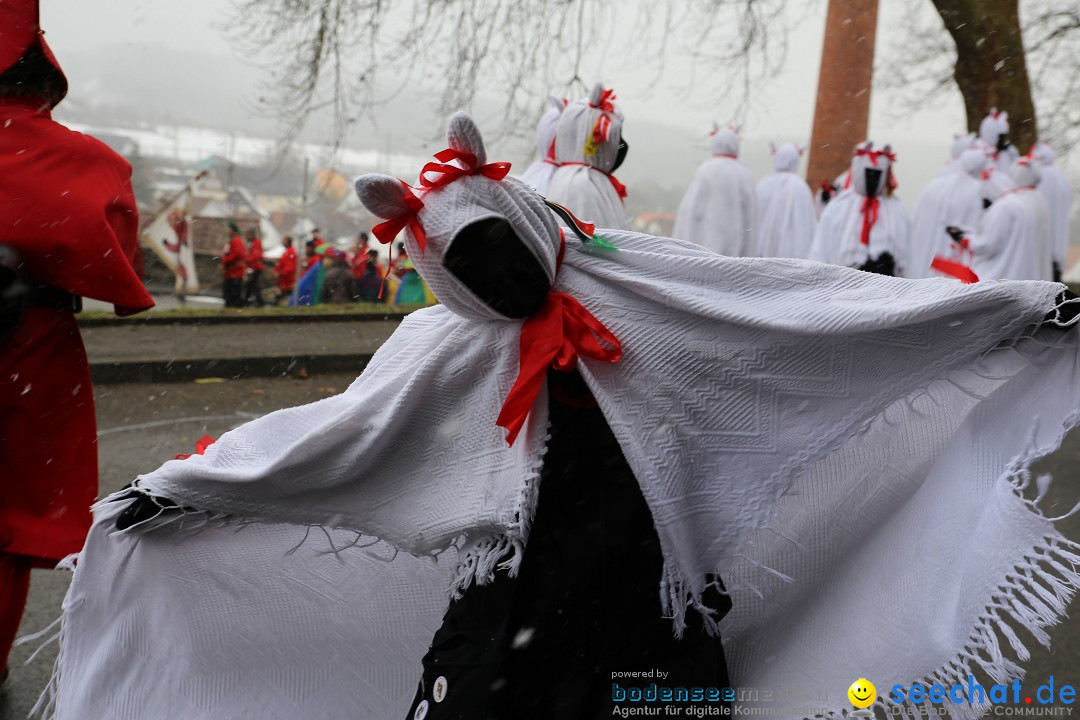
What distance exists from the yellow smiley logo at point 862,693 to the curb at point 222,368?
25.7 feet

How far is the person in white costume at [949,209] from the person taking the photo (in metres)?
12.3

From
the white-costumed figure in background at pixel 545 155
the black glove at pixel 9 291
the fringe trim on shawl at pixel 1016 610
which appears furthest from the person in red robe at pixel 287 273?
the fringe trim on shawl at pixel 1016 610

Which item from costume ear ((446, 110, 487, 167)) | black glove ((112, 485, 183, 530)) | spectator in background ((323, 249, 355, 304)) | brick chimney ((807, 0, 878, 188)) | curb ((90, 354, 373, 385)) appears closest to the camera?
costume ear ((446, 110, 487, 167))

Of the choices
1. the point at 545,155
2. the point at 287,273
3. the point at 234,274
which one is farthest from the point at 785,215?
the point at 287,273

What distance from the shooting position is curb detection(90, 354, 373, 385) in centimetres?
988

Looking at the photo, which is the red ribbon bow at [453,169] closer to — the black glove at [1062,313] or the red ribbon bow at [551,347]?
the red ribbon bow at [551,347]

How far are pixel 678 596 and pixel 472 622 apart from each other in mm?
495

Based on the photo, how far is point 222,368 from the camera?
10.4 meters

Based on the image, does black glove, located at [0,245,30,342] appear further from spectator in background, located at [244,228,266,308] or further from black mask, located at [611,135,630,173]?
spectator in background, located at [244,228,266,308]

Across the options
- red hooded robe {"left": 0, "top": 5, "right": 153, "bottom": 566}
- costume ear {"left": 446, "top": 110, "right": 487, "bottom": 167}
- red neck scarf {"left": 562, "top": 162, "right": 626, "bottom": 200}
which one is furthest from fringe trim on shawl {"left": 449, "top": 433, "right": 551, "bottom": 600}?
red neck scarf {"left": 562, "top": 162, "right": 626, "bottom": 200}

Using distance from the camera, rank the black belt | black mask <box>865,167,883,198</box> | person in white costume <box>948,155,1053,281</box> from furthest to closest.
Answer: black mask <box>865,167,883,198</box>
person in white costume <box>948,155,1053,281</box>
the black belt

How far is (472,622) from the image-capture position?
8.19ft

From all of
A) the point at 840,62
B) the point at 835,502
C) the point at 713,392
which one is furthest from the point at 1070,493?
the point at 840,62

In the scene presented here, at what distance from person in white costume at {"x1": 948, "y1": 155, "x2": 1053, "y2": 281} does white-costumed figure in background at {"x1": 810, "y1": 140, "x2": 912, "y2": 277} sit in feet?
2.26
